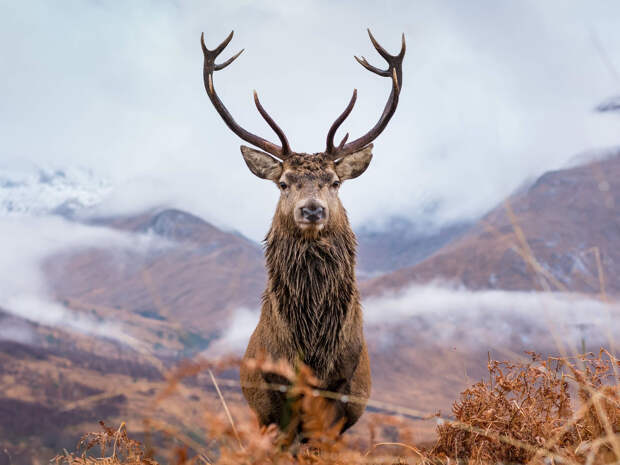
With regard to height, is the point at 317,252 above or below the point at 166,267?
above

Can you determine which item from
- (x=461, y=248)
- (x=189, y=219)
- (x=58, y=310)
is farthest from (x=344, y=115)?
(x=189, y=219)

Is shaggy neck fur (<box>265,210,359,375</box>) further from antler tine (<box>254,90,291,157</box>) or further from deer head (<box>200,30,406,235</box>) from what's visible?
antler tine (<box>254,90,291,157</box>)

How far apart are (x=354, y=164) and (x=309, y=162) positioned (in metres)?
0.63

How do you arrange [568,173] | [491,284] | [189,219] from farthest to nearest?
[189,219] < [568,173] < [491,284]

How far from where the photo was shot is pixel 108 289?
94438 mm

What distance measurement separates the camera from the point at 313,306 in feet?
15.7

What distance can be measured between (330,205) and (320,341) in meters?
1.37

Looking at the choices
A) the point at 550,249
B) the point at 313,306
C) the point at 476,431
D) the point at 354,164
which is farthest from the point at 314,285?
the point at 550,249

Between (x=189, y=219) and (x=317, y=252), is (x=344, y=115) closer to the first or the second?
(x=317, y=252)

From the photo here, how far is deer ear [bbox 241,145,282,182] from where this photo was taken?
5.71 metres

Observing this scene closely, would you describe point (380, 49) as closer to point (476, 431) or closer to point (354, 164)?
point (354, 164)

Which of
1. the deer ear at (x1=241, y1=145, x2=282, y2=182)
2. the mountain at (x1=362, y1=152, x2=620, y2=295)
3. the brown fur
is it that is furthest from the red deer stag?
the mountain at (x1=362, y1=152, x2=620, y2=295)

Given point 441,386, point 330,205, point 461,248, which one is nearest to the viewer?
point 330,205

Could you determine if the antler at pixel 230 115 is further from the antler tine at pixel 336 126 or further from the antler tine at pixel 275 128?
the antler tine at pixel 336 126
